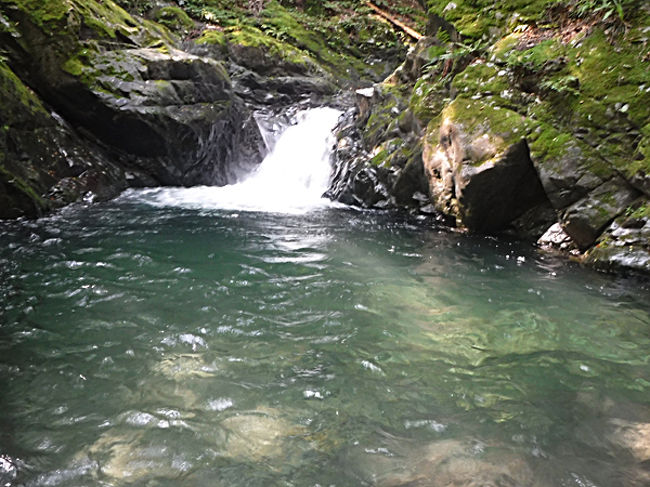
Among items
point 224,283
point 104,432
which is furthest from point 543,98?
point 104,432

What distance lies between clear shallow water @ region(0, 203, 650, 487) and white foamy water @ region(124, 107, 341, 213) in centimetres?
409

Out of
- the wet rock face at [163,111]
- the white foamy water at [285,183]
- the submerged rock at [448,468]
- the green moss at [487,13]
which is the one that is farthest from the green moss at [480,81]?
the submerged rock at [448,468]

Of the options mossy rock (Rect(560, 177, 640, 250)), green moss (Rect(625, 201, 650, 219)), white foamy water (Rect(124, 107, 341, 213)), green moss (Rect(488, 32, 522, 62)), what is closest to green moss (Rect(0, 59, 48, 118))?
white foamy water (Rect(124, 107, 341, 213))

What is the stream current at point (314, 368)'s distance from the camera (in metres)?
2.35

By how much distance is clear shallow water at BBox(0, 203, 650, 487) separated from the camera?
2.35 metres

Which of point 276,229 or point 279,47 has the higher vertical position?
point 279,47

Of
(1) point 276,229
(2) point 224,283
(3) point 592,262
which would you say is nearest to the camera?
(2) point 224,283

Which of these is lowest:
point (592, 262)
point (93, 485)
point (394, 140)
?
point (93, 485)

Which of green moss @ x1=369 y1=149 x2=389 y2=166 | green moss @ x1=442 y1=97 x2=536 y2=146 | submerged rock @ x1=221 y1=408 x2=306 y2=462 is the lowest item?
submerged rock @ x1=221 y1=408 x2=306 y2=462

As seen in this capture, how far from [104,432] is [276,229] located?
5.38m

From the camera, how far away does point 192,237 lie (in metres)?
6.87

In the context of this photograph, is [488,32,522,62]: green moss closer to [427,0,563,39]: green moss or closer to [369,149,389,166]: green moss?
[427,0,563,39]: green moss

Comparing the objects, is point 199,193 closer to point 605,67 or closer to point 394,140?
point 394,140

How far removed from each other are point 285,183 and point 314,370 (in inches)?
387
